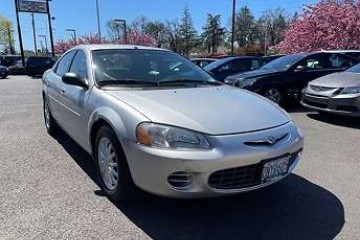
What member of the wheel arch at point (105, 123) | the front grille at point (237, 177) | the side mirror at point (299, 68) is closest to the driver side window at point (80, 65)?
the wheel arch at point (105, 123)

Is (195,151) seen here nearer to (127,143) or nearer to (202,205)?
(127,143)

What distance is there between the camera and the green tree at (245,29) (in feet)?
274

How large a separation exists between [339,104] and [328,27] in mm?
20194

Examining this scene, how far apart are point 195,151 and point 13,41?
9662 centimetres

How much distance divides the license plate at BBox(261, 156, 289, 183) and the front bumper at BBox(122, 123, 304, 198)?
0.07 meters

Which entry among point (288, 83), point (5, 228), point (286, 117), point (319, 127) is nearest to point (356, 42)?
point (288, 83)

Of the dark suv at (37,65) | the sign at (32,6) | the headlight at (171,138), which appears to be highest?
the sign at (32,6)

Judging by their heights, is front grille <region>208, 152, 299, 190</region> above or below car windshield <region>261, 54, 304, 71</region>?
below

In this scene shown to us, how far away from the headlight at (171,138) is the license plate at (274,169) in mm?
574

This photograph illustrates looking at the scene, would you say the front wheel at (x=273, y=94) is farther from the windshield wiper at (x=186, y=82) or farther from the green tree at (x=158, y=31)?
the green tree at (x=158, y=31)

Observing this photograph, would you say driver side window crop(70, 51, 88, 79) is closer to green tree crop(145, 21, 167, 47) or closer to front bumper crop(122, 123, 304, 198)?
front bumper crop(122, 123, 304, 198)

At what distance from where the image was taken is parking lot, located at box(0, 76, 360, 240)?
331 cm

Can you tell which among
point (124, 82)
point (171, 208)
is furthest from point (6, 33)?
point (171, 208)

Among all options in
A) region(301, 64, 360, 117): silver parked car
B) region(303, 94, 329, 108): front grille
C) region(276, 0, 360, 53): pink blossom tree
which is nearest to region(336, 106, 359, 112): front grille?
region(301, 64, 360, 117): silver parked car
